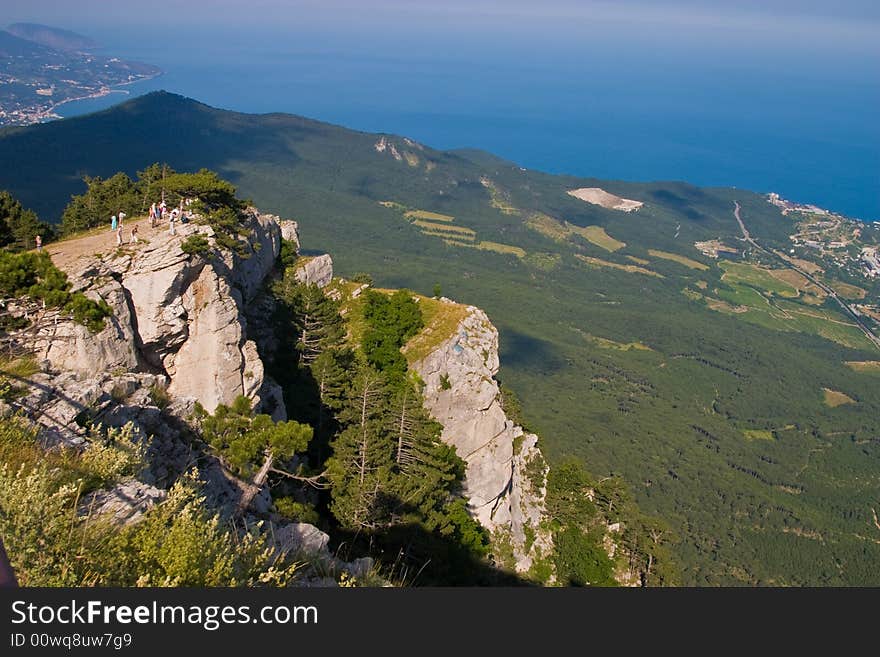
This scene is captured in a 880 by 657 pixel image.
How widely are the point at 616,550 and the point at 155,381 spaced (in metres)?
29.5

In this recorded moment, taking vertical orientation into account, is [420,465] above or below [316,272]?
below

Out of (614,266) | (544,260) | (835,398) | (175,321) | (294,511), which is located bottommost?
(835,398)

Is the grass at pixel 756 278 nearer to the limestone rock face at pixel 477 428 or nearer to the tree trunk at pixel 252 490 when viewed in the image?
the limestone rock face at pixel 477 428

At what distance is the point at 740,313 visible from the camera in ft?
513

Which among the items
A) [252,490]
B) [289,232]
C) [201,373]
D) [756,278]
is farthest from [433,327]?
[756,278]

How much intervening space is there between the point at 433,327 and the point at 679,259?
172262 millimetres

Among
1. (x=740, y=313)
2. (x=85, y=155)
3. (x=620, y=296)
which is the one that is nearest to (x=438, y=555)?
(x=620, y=296)

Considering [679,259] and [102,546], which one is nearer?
[102,546]

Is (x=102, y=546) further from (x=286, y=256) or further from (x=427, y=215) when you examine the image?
(x=427, y=215)

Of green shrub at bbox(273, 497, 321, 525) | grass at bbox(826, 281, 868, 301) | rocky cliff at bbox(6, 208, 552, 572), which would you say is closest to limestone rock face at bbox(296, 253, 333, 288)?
rocky cliff at bbox(6, 208, 552, 572)

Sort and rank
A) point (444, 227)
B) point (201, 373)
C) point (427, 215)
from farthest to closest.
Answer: point (427, 215) → point (444, 227) → point (201, 373)

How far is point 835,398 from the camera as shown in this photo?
122 metres

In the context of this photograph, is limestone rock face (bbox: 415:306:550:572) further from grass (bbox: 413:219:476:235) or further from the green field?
grass (bbox: 413:219:476:235)

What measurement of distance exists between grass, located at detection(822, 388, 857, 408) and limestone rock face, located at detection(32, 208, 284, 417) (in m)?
131
